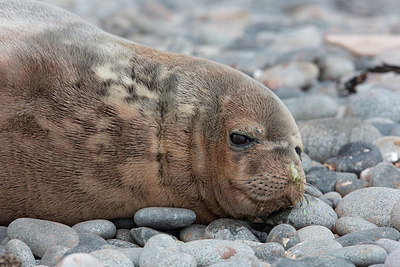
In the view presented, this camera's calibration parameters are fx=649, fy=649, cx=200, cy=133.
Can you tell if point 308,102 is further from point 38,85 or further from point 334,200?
point 38,85

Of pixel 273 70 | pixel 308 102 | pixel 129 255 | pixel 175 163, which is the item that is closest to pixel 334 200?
pixel 175 163

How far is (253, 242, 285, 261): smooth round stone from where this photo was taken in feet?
11.0

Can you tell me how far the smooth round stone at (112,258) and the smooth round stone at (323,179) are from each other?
1.99 metres

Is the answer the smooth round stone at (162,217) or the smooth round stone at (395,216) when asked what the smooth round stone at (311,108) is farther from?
the smooth round stone at (162,217)

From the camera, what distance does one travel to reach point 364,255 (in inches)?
125

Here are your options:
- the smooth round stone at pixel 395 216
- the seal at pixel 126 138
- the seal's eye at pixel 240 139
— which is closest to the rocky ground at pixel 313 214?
the smooth round stone at pixel 395 216

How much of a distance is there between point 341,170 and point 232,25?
11052 mm

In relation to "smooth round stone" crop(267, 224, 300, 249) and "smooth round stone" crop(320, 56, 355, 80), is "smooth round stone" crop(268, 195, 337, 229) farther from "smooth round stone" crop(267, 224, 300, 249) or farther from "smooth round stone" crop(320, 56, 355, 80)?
"smooth round stone" crop(320, 56, 355, 80)

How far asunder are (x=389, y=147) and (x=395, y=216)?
157 centimetres

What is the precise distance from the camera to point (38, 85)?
366 centimetres

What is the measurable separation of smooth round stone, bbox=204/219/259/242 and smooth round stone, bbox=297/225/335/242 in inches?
10.5

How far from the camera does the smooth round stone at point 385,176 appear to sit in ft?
15.0

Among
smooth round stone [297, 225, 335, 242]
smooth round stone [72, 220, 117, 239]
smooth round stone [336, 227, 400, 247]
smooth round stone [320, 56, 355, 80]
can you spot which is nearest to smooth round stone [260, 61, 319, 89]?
smooth round stone [320, 56, 355, 80]

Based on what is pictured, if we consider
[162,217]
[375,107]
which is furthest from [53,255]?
[375,107]
